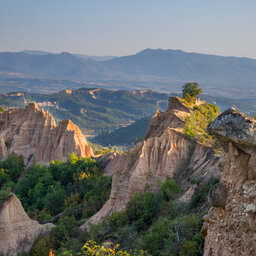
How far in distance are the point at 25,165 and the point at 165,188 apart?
112 feet

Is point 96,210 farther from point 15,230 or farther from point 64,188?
point 64,188

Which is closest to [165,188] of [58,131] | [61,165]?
[61,165]

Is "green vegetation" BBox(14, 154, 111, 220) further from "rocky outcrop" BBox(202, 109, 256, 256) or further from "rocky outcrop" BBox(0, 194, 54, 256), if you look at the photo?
"rocky outcrop" BBox(202, 109, 256, 256)

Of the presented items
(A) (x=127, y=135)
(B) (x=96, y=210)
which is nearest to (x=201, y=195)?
(B) (x=96, y=210)

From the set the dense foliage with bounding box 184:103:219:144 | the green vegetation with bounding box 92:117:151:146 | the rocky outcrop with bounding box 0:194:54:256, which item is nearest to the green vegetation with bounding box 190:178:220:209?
the dense foliage with bounding box 184:103:219:144

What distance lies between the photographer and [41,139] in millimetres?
60094

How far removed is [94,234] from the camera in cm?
2798

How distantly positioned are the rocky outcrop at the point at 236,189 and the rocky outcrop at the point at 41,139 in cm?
4586

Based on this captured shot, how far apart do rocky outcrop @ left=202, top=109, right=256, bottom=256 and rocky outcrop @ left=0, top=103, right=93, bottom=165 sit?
150 ft

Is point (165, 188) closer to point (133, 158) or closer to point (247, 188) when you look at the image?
point (133, 158)

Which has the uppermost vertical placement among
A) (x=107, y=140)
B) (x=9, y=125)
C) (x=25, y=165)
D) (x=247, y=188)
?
(x=247, y=188)

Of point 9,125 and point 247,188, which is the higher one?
point 247,188

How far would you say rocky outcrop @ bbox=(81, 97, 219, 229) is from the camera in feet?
107

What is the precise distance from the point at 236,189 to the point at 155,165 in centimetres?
2209
